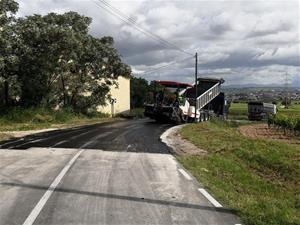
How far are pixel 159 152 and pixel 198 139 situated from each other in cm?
544

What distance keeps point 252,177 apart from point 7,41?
886 inches

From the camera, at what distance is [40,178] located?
12102 millimetres

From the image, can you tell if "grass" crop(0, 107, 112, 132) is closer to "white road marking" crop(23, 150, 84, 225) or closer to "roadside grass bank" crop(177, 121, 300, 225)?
"roadside grass bank" crop(177, 121, 300, 225)

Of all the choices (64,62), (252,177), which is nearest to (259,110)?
(64,62)

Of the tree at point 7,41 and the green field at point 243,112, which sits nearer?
the tree at point 7,41

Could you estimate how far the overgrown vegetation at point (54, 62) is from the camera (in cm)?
3509

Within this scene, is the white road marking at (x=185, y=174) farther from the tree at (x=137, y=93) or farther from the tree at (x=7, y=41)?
the tree at (x=137, y=93)

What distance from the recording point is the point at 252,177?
14188 mm

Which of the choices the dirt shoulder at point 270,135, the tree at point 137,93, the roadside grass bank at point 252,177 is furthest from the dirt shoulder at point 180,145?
the tree at point 137,93

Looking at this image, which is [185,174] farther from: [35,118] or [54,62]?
[54,62]

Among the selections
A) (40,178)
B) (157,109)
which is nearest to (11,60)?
(157,109)

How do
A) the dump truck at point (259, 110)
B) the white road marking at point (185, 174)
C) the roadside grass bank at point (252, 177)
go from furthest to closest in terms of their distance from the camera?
the dump truck at point (259, 110)
the white road marking at point (185, 174)
the roadside grass bank at point (252, 177)

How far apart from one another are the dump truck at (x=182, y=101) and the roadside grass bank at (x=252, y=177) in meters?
15.1

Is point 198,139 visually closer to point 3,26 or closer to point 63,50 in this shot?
point 3,26
